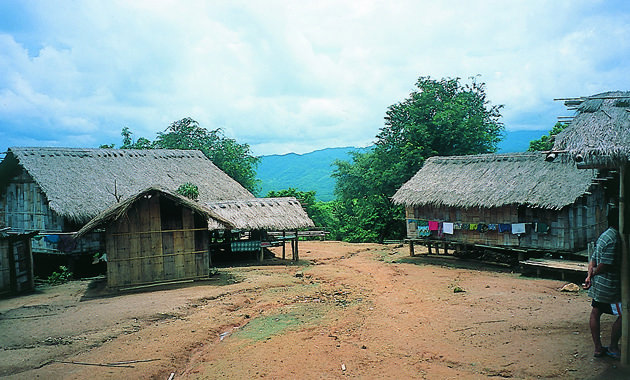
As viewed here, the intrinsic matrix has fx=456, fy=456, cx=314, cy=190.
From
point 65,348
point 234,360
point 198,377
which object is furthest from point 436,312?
point 65,348

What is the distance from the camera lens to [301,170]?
124m

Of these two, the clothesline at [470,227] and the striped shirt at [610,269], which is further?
the clothesline at [470,227]

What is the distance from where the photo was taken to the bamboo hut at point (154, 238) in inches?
526

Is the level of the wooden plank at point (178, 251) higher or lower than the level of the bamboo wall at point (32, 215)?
lower

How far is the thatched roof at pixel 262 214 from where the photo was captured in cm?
1738

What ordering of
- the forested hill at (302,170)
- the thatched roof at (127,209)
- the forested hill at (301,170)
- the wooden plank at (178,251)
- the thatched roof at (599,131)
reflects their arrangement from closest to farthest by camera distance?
the thatched roof at (599,131)
the thatched roof at (127,209)
the wooden plank at (178,251)
the forested hill at (302,170)
the forested hill at (301,170)

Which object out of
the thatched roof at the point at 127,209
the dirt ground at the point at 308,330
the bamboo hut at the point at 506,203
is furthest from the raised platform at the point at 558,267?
the thatched roof at the point at 127,209

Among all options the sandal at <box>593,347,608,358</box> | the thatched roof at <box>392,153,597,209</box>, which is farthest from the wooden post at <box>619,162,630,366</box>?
the thatched roof at <box>392,153,597,209</box>

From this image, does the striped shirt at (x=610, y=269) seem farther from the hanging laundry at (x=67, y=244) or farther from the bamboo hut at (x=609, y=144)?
the hanging laundry at (x=67, y=244)

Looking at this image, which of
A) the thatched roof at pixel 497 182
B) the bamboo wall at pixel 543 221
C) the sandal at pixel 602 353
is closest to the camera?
the sandal at pixel 602 353

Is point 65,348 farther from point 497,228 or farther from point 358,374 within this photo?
point 497,228

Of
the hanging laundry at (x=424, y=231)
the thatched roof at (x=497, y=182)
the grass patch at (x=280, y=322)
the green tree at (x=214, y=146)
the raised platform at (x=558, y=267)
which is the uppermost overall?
the green tree at (x=214, y=146)

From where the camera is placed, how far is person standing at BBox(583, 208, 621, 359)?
5984 millimetres

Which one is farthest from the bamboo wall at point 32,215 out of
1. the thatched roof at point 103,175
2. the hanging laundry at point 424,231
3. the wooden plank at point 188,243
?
the hanging laundry at point 424,231
